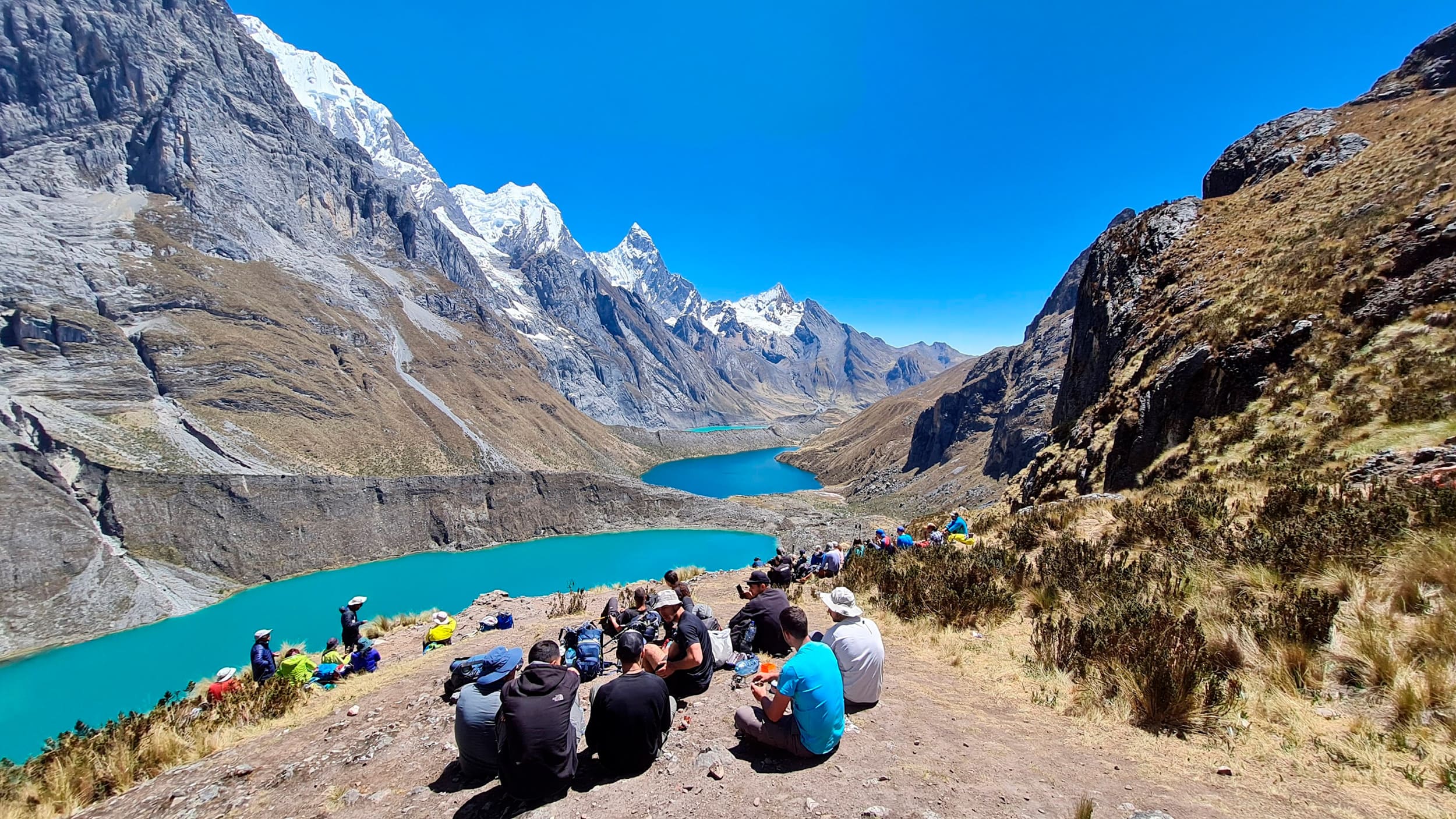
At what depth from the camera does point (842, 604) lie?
612 cm

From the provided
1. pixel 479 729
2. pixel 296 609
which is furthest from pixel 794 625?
pixel 296 609

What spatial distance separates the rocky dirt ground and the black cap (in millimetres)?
963

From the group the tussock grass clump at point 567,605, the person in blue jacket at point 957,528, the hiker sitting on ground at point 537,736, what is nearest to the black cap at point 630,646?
the hiker sitting on ground at point 537,736

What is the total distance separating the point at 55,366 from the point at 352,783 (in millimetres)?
95067

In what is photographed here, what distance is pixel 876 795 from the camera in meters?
4.34

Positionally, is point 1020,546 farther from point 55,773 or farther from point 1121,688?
point 55,773

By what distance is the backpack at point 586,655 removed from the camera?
27.6 feet

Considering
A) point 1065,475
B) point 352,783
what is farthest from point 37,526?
point 1065,475

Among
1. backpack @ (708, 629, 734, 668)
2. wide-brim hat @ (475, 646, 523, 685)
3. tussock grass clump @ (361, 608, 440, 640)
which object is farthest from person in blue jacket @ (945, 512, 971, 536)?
tussock grass clump @ (361, 608, 440, 640)

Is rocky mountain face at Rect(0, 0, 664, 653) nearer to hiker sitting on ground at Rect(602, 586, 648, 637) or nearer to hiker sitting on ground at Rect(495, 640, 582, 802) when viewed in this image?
hiker sitting on ground at Rect(602, 586, 648, 637)

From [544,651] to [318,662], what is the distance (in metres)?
10.6

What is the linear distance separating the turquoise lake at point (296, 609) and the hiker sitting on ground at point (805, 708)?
496 inches

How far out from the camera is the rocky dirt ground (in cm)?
394

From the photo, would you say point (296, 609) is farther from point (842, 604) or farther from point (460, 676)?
point (842, 604)
